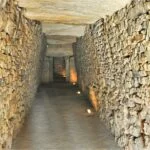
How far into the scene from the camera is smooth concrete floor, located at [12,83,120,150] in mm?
5543

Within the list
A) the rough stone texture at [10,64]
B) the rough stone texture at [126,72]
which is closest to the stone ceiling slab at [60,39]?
the rough stone texture at [126,72]

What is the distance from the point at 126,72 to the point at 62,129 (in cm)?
247

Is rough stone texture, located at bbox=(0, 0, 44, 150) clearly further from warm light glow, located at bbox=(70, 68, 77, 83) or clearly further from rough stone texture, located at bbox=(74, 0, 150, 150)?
warm light glow, located at bbox=(70, 68, 77, 83)

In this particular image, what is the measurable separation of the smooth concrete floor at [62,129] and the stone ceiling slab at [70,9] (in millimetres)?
2655

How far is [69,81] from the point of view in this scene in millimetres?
14539

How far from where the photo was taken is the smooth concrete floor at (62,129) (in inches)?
218

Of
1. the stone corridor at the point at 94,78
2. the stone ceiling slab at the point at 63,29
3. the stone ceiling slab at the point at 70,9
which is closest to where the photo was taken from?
the stone corridor at the point at 94,78

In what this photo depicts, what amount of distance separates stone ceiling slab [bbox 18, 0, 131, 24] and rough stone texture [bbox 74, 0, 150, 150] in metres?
0.22

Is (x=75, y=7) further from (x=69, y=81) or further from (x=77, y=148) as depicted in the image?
(x=69, y=81)

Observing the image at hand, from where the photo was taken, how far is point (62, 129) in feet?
21.5

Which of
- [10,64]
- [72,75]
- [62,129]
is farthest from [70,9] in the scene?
[72,75]

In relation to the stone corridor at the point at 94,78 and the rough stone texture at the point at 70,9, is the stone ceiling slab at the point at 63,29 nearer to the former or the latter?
the stone corridor at the point at 94,78

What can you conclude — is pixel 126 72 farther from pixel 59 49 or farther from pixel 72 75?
pixel 72 75

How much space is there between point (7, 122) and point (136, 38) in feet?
8.59
